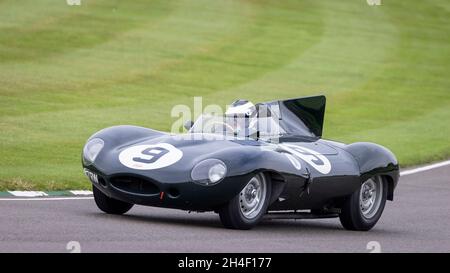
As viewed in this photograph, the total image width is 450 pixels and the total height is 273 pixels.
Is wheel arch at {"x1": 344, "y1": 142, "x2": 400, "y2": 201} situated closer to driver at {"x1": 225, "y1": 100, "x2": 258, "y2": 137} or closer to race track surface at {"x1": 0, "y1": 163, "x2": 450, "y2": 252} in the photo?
race track surface at {"x1": 0, "y1": 163, "x2": 450, "y2": 252}

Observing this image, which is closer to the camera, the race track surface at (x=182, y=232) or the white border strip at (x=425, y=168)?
the race track surface at (x=182, y=232)

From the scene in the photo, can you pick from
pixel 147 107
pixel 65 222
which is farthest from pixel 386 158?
pixel 147 107

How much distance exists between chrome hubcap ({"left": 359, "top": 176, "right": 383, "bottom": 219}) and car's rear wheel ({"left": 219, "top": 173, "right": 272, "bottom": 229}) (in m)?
1.65

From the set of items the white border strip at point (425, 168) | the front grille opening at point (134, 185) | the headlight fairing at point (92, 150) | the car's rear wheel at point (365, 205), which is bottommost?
the white border strip at point (425, 168)

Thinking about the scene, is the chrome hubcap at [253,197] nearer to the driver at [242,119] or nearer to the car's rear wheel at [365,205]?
the driver at [242,119]

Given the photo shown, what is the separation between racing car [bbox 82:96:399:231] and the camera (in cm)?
1031

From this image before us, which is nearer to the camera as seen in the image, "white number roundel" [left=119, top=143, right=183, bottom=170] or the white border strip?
"white number roundel" [left=119, top=143, right=183, bottom=170]

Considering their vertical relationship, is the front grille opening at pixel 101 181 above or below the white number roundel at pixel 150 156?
below

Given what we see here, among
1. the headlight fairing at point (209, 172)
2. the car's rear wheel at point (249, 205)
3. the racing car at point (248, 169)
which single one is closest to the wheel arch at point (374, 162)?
the racing car at point (248, 169)

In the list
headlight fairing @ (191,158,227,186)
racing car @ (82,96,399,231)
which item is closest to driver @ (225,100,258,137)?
racing car @ (82,96,399,231)

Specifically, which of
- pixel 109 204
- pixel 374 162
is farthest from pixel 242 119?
pixel 109 204

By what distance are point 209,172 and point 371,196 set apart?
2494mm

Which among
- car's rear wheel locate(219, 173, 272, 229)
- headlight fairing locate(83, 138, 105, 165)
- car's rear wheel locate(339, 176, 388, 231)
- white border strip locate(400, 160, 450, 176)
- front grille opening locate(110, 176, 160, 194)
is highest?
headlight fairing locate(83, 138, 105, 165)

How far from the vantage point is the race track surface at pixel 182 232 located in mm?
8992
